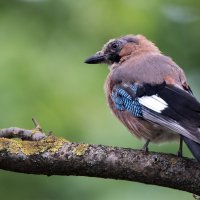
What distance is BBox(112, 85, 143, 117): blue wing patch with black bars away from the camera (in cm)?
583

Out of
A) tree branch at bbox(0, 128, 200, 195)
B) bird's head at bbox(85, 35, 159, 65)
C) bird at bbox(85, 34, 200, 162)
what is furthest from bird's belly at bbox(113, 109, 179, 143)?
bird's head at bbox(85, 35, 159, 65)

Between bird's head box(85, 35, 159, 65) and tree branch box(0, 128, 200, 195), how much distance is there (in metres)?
2.32

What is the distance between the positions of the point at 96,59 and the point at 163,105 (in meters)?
1.81

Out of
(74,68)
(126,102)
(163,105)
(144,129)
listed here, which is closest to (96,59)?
(74,68)

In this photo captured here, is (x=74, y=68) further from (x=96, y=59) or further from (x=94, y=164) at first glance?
(x=94, y=164)

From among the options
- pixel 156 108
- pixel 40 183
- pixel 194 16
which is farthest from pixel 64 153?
pixel 194 16

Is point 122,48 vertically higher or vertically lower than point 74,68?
higher

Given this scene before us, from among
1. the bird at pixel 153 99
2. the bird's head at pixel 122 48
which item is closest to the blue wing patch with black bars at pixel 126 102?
the bird at pixel 153 99

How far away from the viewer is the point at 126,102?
6.04 meters

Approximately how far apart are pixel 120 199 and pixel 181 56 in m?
2.06

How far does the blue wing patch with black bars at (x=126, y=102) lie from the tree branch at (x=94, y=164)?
0.85 meters

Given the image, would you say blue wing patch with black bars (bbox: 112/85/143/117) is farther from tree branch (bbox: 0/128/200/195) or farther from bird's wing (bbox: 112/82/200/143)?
tree branch (bbox: 0/128/200/195)

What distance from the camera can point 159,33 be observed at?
7.36 meters

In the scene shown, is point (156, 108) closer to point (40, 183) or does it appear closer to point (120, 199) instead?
point (120, 199)
